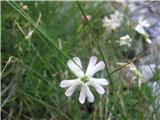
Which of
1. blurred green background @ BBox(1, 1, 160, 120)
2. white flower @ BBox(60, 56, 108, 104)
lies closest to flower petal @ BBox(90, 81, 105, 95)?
white flower @ BBox(60, 56, 108, 104)

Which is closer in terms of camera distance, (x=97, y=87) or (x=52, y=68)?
(x=97, y=87)

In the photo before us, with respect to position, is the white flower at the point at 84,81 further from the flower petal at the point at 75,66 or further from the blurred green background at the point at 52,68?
the blurred green background at the point at 52,68

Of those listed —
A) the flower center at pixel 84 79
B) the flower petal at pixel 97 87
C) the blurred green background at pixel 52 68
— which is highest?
the blurred green background at pixel 52 68

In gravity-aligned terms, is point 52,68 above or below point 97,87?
above

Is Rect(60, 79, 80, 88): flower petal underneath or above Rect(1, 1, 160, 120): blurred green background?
underneath

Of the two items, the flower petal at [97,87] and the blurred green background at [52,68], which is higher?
the blurred green background at [52,68]

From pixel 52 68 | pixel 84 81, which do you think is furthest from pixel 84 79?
pixel 52 68

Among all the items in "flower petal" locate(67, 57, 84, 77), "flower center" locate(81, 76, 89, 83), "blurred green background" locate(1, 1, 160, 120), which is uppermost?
"blurred green background" locate(1, 1, 160, 120)

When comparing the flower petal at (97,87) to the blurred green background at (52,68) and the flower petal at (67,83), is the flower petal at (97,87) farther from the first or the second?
the blurred green background at (52,68)

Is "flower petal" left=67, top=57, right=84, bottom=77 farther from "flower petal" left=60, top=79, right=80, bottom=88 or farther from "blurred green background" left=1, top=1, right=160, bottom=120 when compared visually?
"blurred green background" left=1, top=1, right=160, bottom=120

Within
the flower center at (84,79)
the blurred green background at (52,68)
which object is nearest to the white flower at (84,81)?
the flower center at (84,79)

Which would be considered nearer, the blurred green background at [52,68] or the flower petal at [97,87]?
the flower petal at [97,87]

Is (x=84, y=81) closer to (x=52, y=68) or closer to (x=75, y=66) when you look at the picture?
(x=75, y=66)
